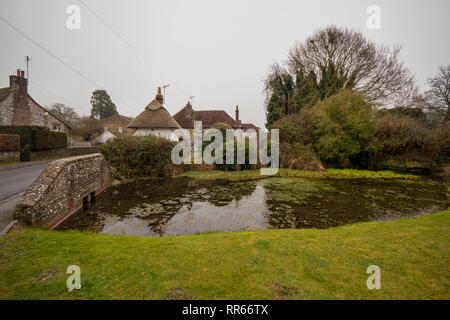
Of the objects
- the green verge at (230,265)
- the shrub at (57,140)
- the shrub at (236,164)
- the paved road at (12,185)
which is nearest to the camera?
the green verge at (230,265)

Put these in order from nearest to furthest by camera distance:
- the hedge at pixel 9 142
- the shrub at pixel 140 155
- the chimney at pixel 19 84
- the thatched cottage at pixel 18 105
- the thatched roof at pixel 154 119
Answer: the shrub at pixel 140 155 < the hedge at pixel 9 142 < the thatched cottage at pixel 18 105 < the chimney at pixel 19 84 < the thatched roof at pixel 154 119

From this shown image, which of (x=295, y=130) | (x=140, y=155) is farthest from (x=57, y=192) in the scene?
(x=295, y=130)

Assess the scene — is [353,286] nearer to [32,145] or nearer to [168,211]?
[168,211]

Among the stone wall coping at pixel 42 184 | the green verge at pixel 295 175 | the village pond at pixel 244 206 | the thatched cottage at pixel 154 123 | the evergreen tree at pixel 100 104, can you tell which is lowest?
the village pond at pixel 244 206

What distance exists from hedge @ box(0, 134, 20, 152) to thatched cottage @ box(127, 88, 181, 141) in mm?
11691

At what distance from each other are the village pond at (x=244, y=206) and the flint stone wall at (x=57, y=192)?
467mm

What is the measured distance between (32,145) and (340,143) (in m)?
27.0

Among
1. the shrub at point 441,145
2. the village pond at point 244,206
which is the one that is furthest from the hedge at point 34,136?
the shrub at point 441,145

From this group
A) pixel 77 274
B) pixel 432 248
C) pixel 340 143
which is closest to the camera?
pixel 77 274

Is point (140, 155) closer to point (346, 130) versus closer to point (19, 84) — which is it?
point (346, 130)

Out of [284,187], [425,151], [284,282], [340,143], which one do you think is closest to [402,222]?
[284,282]

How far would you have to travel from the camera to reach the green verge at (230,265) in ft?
8.96

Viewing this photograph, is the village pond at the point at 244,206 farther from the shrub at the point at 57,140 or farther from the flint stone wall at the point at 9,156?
the shrub at the point at 57,140

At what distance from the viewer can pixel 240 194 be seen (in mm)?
10039
